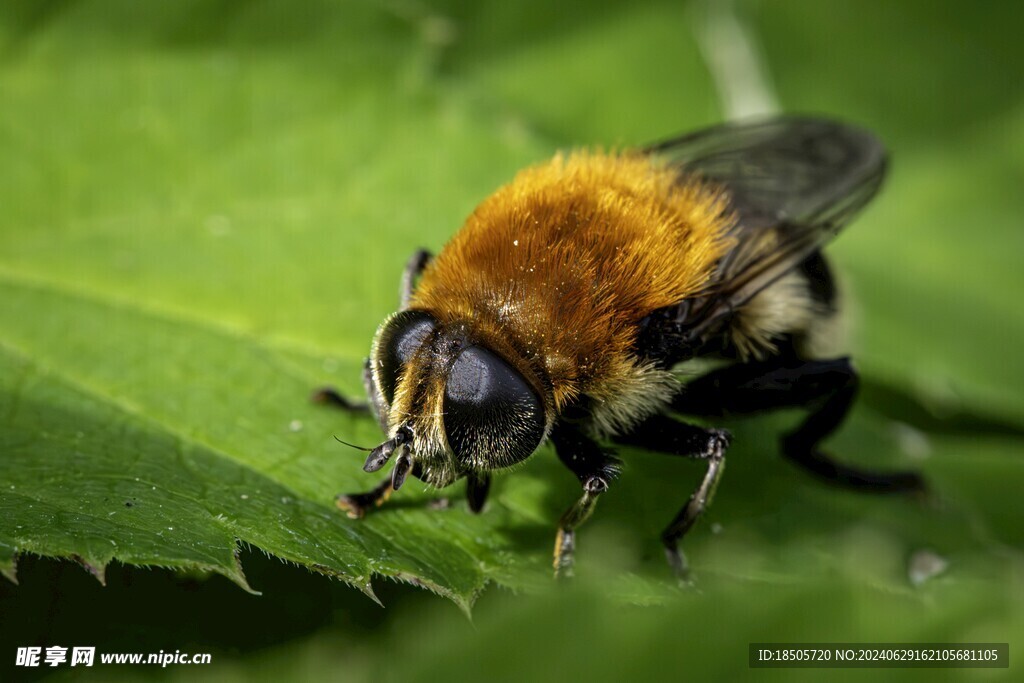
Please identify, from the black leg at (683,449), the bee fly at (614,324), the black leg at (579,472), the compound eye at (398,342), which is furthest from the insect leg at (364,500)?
the black leg at (683,449)

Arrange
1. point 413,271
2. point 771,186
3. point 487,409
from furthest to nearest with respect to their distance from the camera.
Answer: point 771,186 → point 413,271 → point 487,409

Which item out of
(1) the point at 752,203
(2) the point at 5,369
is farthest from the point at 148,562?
(1) the point at 752,203

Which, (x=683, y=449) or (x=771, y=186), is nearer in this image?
(x=683, y=449)

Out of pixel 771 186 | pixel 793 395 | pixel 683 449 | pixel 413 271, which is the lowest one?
pixel 793 395

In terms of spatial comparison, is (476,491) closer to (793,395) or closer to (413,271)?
(413,271)

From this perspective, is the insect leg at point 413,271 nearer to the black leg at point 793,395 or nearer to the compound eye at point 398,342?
the compound eye at point 398,342

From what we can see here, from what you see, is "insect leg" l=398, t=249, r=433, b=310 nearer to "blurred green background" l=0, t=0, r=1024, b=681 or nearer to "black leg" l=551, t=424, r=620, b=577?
"blurred green background" l=0, t=0, r=1024, b=681

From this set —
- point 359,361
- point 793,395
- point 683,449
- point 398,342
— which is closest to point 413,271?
point 359,361
